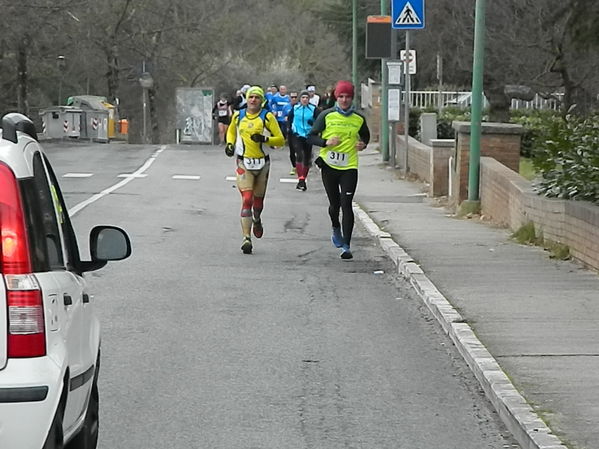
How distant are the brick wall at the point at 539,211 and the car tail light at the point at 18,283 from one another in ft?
27.1

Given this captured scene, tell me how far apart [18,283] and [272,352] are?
15.7ft

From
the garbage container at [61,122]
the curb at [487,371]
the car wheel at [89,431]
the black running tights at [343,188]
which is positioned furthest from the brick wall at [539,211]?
the garbage container at [61,122]

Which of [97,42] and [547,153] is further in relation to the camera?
[97,42]

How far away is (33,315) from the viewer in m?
4.59

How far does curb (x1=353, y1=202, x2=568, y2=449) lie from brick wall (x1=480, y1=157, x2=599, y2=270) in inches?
63.1

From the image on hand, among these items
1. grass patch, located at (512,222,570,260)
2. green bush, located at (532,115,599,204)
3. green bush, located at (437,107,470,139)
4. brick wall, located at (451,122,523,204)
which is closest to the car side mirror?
green bush, located at (532,115,599,204)

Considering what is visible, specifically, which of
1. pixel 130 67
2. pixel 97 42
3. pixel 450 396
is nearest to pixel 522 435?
pixel 450 396

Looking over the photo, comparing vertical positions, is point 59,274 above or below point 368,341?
above

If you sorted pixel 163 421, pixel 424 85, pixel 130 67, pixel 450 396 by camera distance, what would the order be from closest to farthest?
1. pixel 163 421
2. pixel 450 396
3. pixel 424 85
4. pixel 130 67

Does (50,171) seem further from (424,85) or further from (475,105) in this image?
(424,85)

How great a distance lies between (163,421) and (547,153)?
31.4 ft

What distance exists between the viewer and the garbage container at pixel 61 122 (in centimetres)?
4547

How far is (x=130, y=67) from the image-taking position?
63.4 m

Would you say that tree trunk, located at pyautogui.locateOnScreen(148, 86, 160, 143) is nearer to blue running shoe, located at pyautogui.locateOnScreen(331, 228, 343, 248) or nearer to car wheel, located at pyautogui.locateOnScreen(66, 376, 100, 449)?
blue running shoe, located at pyautogui.locateOnScreen(331, 228, 343, 248)
